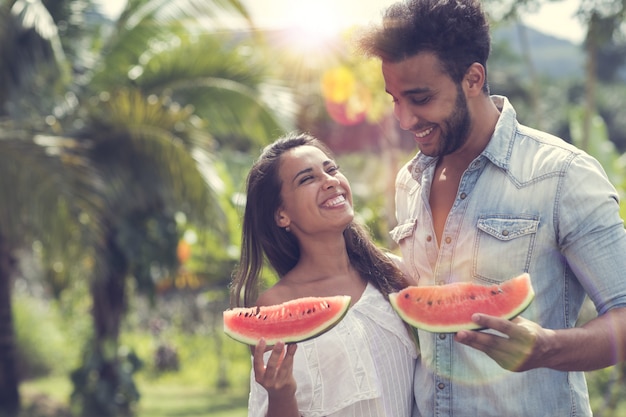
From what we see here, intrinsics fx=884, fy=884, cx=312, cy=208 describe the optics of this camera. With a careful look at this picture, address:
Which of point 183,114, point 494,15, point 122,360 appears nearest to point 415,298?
point 494,15

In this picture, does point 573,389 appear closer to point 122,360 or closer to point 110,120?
point 110,120

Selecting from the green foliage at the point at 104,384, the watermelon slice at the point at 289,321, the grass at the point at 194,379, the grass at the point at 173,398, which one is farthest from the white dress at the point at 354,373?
the grass at the point at 194,379

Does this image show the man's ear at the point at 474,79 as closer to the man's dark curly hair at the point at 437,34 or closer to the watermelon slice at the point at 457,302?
the man's dark curly hair at the point at 437,34

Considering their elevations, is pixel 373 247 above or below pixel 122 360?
above

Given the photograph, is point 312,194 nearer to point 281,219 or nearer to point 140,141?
point 281,219

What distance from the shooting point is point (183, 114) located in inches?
383

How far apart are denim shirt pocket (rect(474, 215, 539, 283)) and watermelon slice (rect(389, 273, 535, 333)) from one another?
0.08m

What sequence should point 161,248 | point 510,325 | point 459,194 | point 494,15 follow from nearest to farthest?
point 510,325 < point 459,194 < point 494,15 < point 161,248

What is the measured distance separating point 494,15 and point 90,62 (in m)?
5.31

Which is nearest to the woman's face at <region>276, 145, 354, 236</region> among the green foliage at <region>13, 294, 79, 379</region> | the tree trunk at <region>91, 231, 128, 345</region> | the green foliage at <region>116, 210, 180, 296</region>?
the green foliage at <region>116, 210, 180, 296</region>

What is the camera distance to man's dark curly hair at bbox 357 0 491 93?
2.76m

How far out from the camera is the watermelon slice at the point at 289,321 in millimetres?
2766

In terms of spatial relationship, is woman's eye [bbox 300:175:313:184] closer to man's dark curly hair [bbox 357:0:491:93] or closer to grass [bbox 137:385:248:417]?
man's dark curly hair [bbox 357:0:491:93]

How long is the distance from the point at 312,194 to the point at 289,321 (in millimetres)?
531
